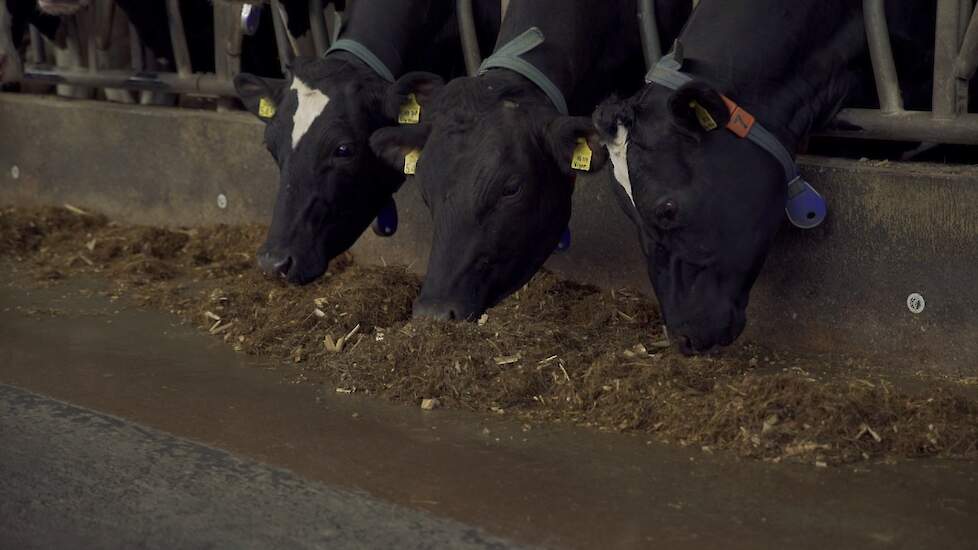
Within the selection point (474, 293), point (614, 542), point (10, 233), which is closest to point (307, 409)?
point (474, 293)

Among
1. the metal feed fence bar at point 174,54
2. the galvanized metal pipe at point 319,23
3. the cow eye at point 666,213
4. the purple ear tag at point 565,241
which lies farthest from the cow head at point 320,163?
the cow eye at point 666,213

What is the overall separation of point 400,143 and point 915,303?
198 cm

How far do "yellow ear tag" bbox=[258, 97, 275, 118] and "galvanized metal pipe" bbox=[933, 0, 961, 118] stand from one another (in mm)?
2718

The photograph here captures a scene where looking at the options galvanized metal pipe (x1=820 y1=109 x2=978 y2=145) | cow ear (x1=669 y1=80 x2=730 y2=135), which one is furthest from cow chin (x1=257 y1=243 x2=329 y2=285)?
galvanized metal pipe (x1=820 y1=109 x2=978 y2=145)

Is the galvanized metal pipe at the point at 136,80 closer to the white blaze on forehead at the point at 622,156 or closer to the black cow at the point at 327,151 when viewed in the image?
the black cow at the point at 327,151

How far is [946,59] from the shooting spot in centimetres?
514

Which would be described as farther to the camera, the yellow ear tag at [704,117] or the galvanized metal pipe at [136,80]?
the galvanized metal pipe at [136,80]

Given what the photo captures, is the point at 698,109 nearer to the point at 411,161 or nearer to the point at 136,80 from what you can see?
the point at 411,161

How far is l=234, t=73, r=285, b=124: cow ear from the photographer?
611cm

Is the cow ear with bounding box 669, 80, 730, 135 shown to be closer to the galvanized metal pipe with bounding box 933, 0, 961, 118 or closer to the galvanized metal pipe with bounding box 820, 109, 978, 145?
the galvanized metal pipe with bounding box 820, 109, 978, 145

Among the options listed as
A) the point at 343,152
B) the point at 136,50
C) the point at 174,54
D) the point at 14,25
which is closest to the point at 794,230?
the point at 343,152

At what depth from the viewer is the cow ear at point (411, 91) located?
5.67 meters

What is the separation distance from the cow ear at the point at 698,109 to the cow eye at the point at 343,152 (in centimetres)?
158

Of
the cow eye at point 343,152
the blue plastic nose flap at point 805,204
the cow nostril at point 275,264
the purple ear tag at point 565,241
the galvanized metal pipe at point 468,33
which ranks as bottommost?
the cow nostril at point 275,264
